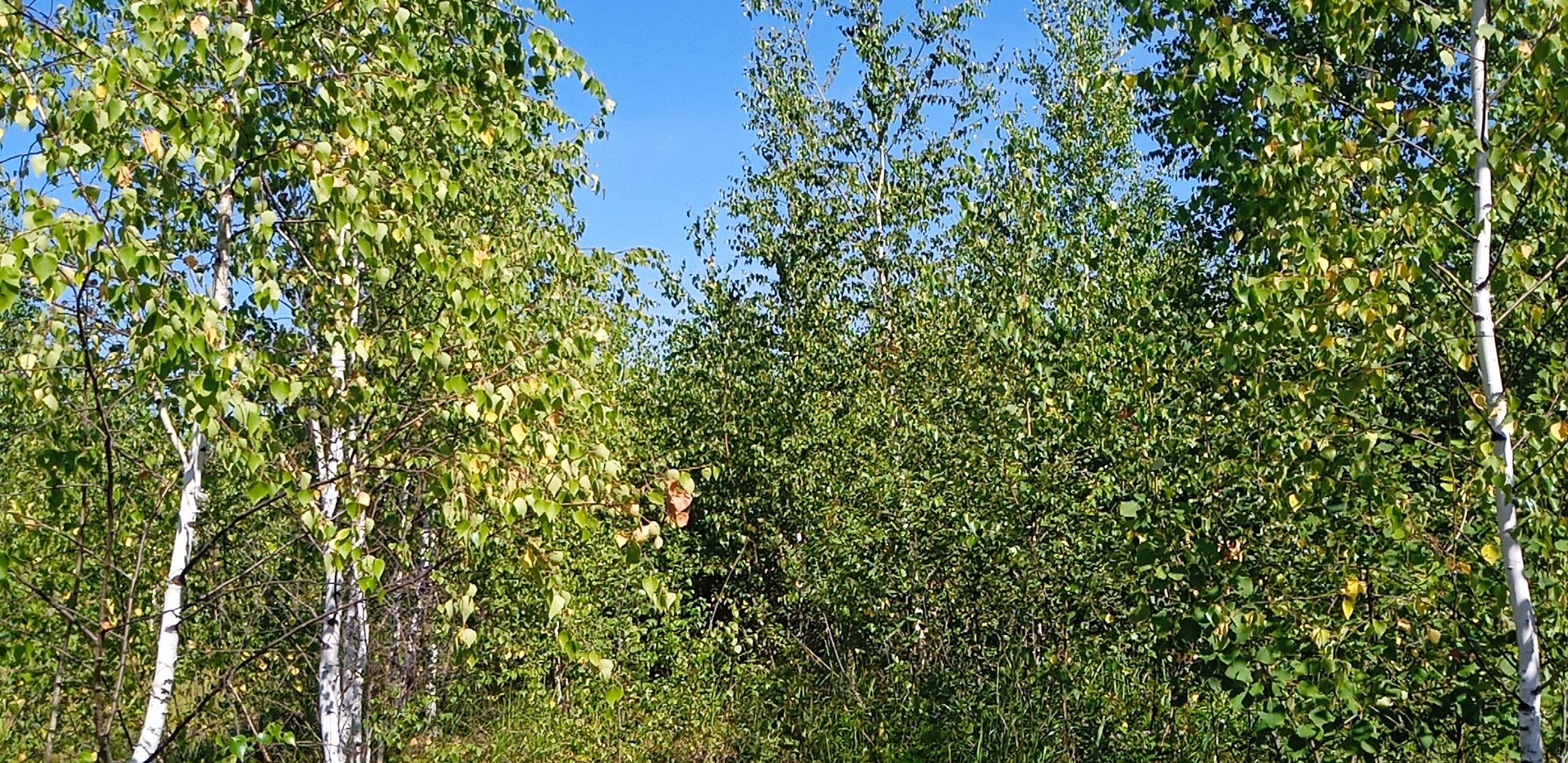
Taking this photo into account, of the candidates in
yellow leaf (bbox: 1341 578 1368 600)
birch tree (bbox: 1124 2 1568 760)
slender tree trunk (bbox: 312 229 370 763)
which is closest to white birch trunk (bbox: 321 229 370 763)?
slender tree trunk (bbox: 312 229 370 763)

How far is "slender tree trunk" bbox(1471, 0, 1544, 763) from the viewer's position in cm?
378

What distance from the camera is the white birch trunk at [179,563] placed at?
3.89 m

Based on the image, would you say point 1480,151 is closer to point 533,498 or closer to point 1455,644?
point 1455,644

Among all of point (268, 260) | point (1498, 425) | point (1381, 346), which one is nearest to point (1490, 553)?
point (1498, 425)

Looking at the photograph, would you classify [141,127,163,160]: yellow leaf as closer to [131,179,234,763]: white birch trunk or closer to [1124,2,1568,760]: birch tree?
[131,179,234,763]: white birch trunk

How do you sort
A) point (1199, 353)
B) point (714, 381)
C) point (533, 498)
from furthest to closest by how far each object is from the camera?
point (714, 381) → point (1199, 353) → point (533, 498)

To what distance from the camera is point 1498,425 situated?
145 inches

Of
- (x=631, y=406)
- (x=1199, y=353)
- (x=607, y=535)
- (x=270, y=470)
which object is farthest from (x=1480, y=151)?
(x=631, y=406)

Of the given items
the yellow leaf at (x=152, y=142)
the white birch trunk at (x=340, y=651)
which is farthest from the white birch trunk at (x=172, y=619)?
the white birch trunk at (x=340, y=651)

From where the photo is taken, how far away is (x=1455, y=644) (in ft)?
13.9

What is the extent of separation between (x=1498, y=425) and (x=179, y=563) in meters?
4.38

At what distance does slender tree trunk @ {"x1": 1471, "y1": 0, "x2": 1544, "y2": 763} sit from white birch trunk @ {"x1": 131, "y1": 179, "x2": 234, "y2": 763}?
4.12m

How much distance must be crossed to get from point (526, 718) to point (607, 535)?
6.03 ft

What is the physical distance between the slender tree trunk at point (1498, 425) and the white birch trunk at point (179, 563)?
162 inches
